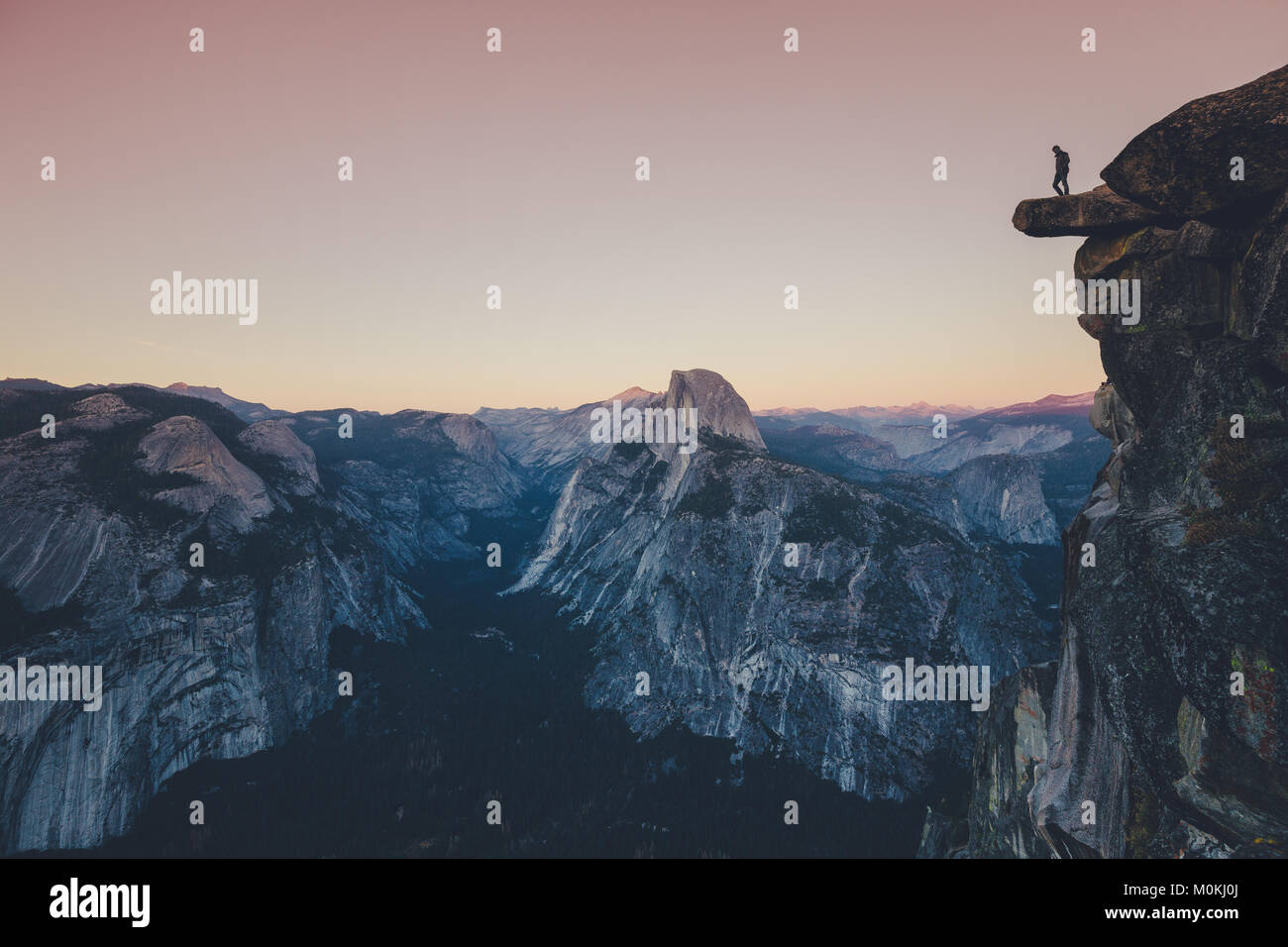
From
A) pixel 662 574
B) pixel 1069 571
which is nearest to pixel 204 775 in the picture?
pixel 662 574

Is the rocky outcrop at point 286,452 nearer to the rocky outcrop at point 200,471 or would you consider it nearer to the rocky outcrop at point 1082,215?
the rocky outcrop at point 200,471

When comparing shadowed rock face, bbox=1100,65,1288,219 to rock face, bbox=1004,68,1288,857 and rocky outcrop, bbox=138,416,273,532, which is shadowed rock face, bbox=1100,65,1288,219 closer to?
rock face, bbox=1004,68,1288,857

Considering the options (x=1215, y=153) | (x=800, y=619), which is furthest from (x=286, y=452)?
(x=1215, y=153)

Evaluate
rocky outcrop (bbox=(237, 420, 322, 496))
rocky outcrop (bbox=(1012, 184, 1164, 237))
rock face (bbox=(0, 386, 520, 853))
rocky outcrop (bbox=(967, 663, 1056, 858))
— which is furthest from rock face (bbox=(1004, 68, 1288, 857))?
rocky outcrop (bbox=(237, 420, 322, 496))

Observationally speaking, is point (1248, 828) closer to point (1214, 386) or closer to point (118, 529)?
point (1214, 386)

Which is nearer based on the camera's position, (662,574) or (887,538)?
(887,538)

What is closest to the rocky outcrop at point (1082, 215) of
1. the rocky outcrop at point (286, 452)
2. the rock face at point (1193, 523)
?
the rock face at point (1193, 523)
